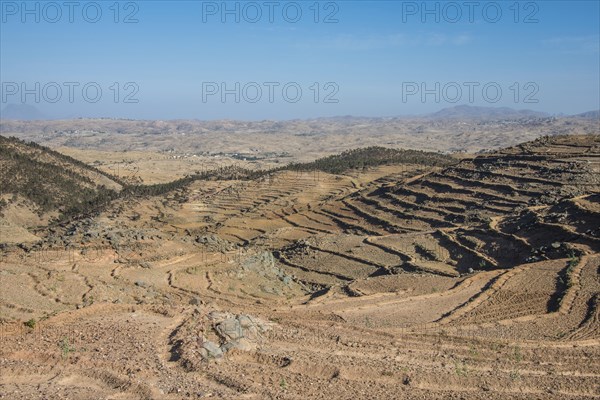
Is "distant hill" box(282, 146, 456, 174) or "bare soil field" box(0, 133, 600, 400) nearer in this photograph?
"bare soil field" box(0, 133, 600, 400)

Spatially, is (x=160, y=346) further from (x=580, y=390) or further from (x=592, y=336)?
(x=592, y=336)

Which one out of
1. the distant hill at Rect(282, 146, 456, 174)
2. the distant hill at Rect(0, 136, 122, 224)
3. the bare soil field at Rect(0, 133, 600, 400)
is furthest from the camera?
the distant hill at Rect(282, 146, 456, 174)

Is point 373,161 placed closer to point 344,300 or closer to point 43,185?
point 43,185

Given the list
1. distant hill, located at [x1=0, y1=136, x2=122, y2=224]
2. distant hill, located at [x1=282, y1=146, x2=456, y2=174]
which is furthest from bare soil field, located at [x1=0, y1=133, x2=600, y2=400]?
distant hill, located at [x1=282, y1=146, x2=456, y2=174]

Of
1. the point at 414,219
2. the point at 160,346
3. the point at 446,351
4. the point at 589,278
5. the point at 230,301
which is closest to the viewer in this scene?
the point at 160,346

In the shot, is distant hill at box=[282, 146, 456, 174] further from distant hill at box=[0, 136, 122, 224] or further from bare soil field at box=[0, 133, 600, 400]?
distant hill at box=[0, 136, 122, 224]

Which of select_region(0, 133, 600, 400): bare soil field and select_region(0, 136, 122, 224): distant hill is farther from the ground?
select_region(0, 136, 122, 224): distant hill

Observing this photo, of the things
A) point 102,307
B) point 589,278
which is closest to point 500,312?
point 589,278

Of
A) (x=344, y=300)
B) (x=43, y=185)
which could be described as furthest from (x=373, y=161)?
(x=344, y=300)
